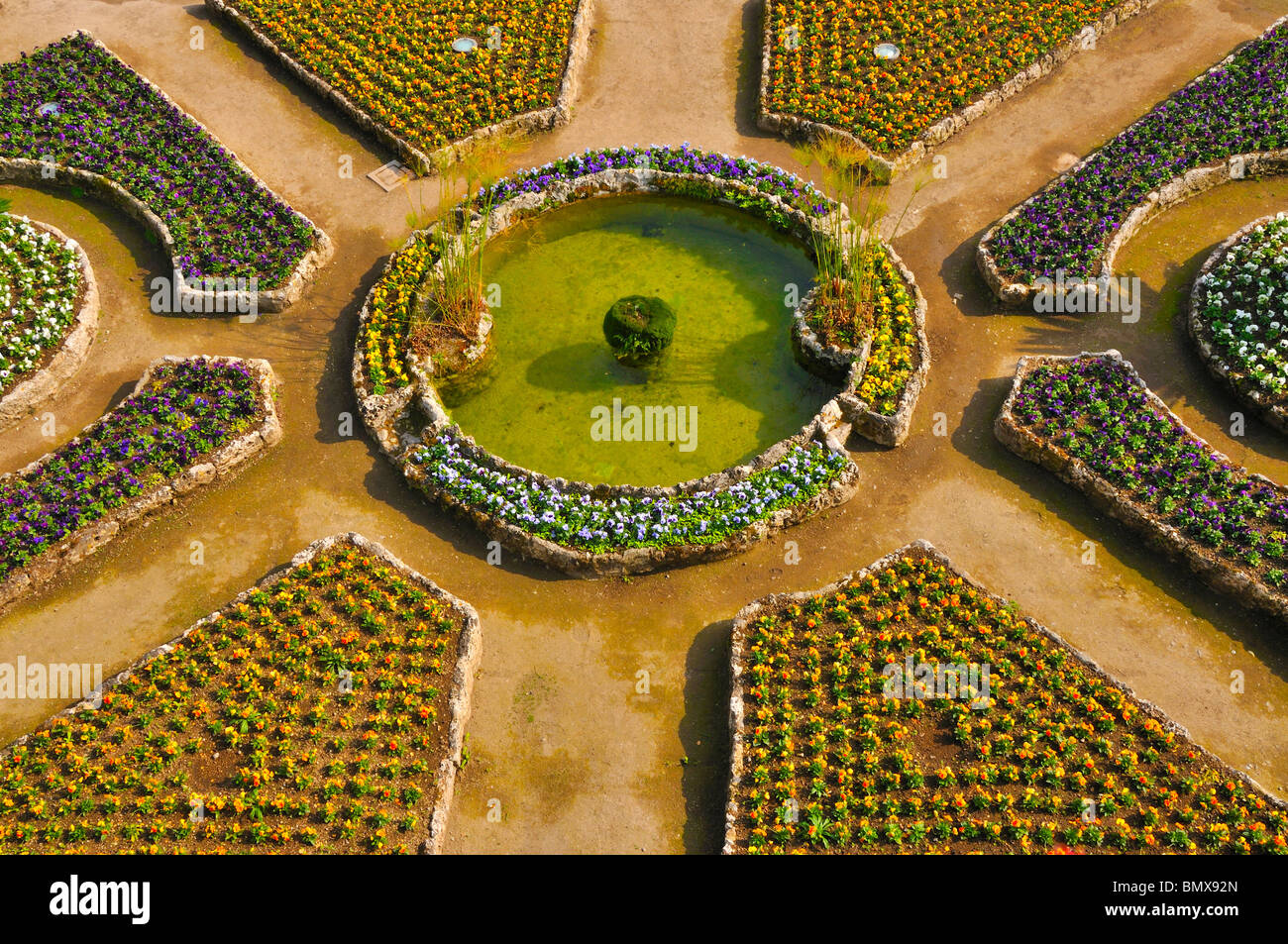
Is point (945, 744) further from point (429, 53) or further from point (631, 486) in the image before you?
point (429, 53)

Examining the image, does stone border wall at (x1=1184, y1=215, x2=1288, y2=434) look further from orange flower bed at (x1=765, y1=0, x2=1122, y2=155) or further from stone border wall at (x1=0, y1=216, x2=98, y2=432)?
stone border wall at (x1=0, y1=216, x2=98, y2=432)

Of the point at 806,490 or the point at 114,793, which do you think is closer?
the point at 114,793

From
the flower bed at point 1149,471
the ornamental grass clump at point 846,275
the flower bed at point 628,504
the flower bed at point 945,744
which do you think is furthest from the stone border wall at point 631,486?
the flower bed at point 1149,471

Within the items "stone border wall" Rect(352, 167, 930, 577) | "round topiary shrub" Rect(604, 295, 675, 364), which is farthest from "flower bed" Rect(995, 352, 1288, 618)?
"round topiary shrub" Rect(604, 295, 675, 364)
